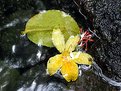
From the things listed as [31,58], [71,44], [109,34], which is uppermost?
[109,34]

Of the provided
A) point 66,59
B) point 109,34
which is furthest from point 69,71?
point 109,34

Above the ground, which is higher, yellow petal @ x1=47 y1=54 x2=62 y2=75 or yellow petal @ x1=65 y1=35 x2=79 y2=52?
yellow petal @ x1=65 y1=35 x2=79 y2=52

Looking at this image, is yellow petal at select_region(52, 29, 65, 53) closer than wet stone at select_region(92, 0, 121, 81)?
No

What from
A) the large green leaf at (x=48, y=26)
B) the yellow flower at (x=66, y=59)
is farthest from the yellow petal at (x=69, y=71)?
the large green leaf at (x=48, y=26)

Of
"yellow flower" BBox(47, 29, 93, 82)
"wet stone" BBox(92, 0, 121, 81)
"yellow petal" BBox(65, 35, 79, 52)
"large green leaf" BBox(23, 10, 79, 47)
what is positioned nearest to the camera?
"wet stone" BBox(92, 0, 121, 81)

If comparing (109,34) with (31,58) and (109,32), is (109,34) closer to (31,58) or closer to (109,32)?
(109,32)

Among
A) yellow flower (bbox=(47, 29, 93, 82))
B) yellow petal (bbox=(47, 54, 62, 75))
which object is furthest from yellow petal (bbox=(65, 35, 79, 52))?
yellow petal (bbox=(47, 54, 62, 75))

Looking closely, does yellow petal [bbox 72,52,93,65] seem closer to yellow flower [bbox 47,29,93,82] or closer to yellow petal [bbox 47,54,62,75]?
yellow flower [bbox 47,29,93,82]
